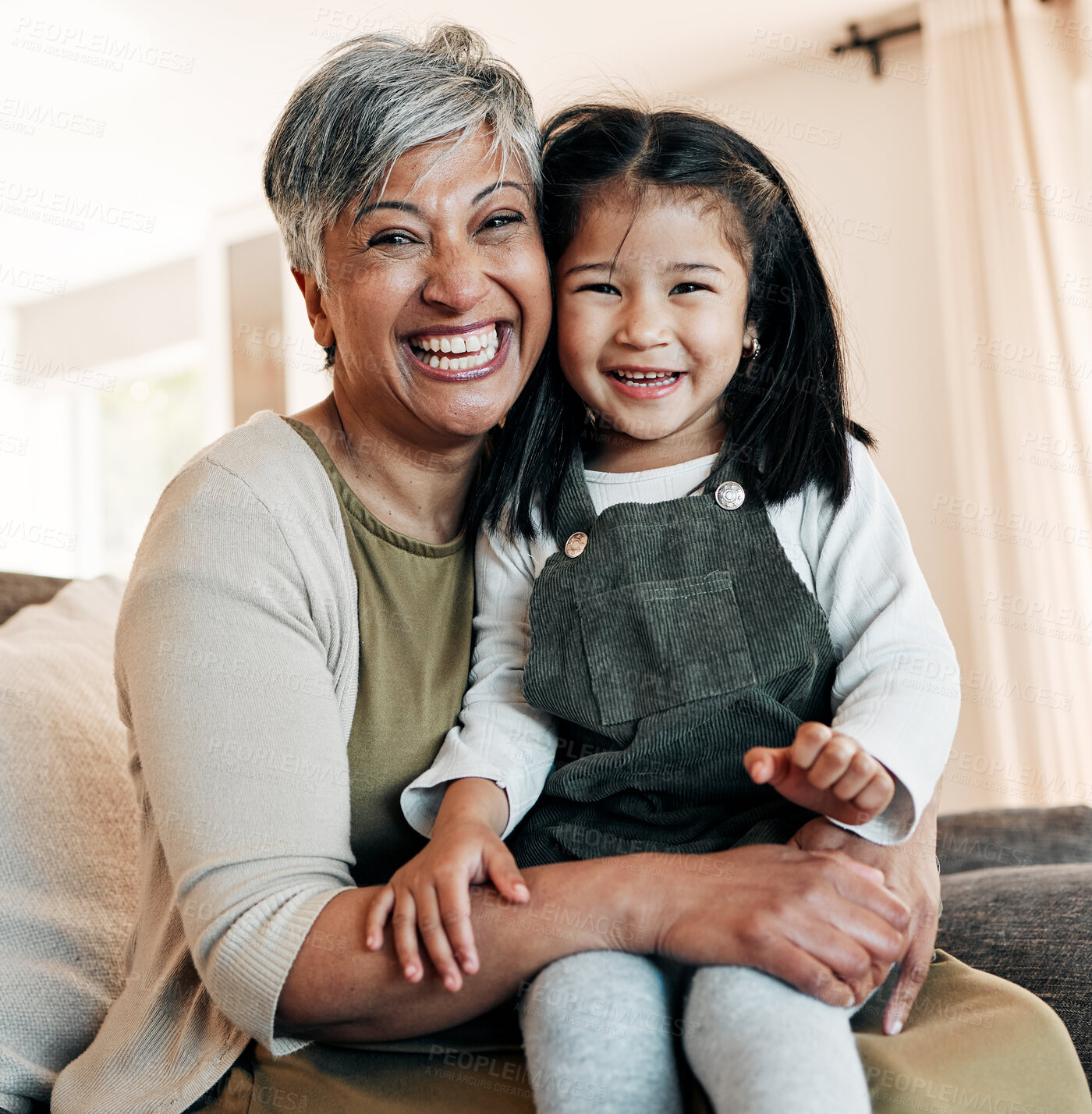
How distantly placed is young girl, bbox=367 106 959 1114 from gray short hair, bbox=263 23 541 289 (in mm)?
144

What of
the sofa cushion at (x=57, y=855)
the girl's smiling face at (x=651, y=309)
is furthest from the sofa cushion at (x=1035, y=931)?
the sofa cushion at (x=57, y=855)

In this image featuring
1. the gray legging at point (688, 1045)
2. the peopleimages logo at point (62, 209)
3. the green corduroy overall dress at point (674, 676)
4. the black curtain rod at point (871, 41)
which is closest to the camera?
the gray legging at point (688, 1045)

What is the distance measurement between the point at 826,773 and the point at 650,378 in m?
0.58

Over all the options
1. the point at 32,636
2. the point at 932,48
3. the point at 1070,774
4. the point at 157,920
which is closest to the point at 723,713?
the point at 157,920

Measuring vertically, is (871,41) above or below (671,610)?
above

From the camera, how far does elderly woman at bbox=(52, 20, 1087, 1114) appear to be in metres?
0.99

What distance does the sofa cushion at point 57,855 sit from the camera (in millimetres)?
1241

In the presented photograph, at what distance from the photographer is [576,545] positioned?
129 centimetres

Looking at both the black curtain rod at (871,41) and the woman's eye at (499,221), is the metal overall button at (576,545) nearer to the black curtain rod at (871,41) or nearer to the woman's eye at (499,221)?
the woman's eye at (499,221)

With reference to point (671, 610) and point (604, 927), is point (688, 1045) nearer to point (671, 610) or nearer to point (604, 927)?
point (604, 927)

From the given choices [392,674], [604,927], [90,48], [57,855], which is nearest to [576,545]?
[392,674]

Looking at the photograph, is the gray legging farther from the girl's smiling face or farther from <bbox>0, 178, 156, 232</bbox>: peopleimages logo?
<bbox>0, 178, 156, 232</bbox>: peopleimages logo

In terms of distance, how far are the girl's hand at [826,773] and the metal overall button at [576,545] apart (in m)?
0.41

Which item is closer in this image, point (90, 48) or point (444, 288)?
point (444, 288)
